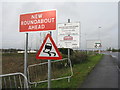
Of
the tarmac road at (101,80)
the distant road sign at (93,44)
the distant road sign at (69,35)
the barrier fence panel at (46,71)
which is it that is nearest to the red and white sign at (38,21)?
the barrier fence panel at (46,71)

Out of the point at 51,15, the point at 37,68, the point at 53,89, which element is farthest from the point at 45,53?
the point at 37,68

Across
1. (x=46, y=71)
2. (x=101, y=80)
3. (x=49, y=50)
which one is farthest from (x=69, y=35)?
(x=49, y=50)

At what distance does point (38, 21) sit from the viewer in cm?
358

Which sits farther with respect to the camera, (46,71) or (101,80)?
(46,71)

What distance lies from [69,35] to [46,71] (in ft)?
10.8

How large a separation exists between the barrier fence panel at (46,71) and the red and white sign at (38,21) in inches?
84.3

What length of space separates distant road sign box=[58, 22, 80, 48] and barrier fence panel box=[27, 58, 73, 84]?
2.17 m

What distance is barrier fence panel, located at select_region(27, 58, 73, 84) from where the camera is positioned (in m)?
5.65

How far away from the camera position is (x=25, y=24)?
12.5 ft

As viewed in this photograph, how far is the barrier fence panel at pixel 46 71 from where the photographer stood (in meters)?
5.65

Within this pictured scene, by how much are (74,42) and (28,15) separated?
5.27 meters

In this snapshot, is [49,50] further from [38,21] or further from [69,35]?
[69,35]

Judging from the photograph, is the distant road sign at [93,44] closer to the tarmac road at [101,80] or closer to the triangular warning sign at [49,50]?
the tarmac road at [101,80]

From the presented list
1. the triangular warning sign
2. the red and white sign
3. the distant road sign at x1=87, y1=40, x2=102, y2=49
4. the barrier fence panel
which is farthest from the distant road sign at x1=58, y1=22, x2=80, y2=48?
the distant road sign at x1=87, y1=40, x2=102, y2=49
